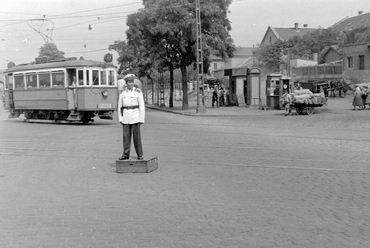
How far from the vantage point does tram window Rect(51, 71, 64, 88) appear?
895 inches

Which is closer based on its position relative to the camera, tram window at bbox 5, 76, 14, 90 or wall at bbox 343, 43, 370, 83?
tram window at bbox 5, 76, 14, 90

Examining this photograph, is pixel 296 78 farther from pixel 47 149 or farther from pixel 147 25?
pixel 47 149

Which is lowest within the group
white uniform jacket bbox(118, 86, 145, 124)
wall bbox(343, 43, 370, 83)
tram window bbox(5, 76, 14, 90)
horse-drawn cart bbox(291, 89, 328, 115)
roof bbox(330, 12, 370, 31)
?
horse-drawn cart bbox(291, 89, 328, 115)

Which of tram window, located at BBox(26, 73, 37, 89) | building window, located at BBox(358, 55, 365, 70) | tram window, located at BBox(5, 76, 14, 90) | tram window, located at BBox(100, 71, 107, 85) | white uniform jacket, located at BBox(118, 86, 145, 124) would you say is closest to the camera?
white uniform jacket, located at BBox(118, 86, 145, 124)

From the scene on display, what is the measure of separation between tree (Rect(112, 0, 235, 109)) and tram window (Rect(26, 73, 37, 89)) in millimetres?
12101

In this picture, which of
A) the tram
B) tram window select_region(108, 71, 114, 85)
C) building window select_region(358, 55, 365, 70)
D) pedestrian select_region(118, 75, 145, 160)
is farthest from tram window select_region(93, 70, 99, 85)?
building window select_region(358, 55, 365, 70)

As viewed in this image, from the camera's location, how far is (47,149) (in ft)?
44.9

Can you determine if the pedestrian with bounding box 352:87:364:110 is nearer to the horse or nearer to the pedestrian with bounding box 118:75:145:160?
the horse

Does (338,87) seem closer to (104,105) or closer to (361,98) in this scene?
(361,98)

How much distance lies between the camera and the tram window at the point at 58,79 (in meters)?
Result: 22.7

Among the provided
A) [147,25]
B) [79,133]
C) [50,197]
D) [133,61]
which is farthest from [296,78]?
[50,197]

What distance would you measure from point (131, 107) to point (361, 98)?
23934mm

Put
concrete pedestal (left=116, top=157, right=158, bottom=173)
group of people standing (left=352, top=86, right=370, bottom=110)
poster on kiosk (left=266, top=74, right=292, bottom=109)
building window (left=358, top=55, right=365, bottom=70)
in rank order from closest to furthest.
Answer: concrete pedestal (left=116, top=157, right=158, bottom=173) < group of people standing (left=352, top=86, right=370, bottom=110) < poster on kiosk (left=266, top=74, right=292, bottom=109) < building window (left=358, top=55, right=365, bottom=70)

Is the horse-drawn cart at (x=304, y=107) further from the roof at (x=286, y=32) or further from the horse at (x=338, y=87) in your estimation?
the roof at (x=286, y=32)
